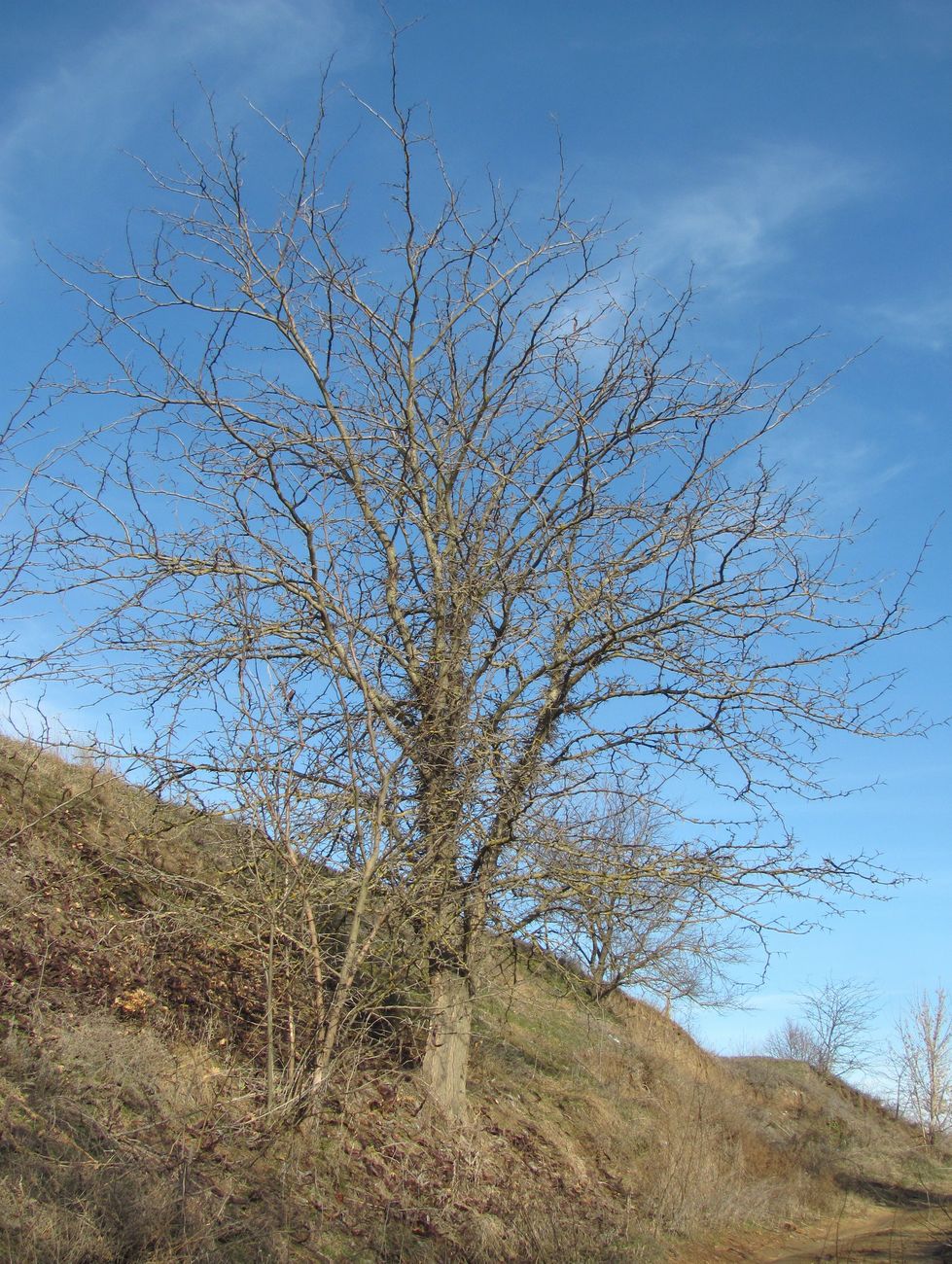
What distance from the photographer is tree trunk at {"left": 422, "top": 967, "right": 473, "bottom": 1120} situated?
8750 millimetres

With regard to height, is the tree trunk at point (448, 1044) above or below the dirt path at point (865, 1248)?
above

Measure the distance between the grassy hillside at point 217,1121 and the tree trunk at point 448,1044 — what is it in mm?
228

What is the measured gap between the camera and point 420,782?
28.8 ft

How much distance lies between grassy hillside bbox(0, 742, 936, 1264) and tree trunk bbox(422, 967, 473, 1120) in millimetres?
228

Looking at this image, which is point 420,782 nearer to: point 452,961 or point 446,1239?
point 452,961

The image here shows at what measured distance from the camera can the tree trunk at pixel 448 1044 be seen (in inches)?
344

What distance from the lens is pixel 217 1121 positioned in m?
6.36

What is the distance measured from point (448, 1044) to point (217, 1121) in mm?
3072

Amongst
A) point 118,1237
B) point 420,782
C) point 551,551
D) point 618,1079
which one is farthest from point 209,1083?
point 618,1079

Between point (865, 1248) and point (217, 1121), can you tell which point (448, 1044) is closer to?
point (217, 1121)

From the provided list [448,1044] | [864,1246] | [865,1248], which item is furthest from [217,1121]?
[864,1246]

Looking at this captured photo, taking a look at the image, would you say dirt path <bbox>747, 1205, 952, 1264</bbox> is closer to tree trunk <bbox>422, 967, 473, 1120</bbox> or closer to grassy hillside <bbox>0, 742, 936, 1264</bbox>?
grassy hillside <bbox>0, 742, 936, 1264</bbox>

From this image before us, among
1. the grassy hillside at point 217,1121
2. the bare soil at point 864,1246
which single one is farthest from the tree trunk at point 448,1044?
the bare soil at point 864,1246

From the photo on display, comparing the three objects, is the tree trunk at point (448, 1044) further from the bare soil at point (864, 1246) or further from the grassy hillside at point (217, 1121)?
the bare soil at point (864, 1246)
